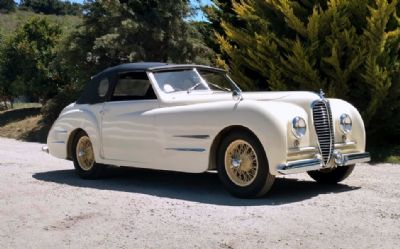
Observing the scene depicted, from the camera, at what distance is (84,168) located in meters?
9.23

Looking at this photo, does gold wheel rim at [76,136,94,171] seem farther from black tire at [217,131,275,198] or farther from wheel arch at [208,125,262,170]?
black tire at [217,131,275,198]

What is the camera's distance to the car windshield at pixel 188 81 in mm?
8273

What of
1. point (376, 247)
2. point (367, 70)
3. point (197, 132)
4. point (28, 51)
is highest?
point (28, 51)

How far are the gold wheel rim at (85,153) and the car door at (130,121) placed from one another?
19.6 inches

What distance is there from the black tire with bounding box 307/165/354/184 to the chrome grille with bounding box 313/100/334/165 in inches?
35.1

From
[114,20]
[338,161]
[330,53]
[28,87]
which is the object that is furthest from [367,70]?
[28,87]

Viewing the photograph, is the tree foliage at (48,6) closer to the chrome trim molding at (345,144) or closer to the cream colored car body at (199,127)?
the cream colored car body at (199,127)

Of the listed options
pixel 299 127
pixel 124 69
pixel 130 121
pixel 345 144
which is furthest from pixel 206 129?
pixel 124 69

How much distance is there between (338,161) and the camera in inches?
282

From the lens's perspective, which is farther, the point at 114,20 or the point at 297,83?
the point at 114,20

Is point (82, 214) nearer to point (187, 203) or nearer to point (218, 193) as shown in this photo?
point (187, 203)

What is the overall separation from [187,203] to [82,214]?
1203 millimetres

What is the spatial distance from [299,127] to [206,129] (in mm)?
1145

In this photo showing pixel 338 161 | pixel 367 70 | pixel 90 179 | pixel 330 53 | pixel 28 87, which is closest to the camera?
pixel 338 161
